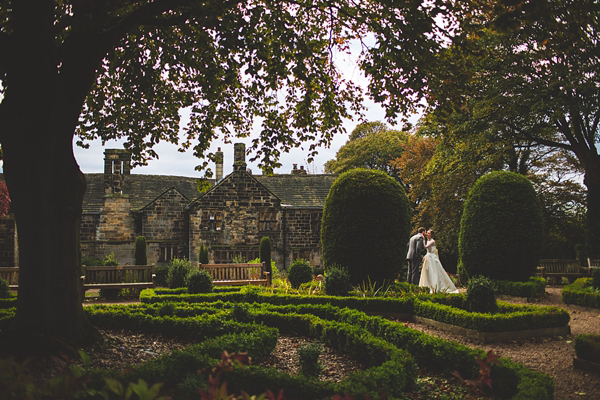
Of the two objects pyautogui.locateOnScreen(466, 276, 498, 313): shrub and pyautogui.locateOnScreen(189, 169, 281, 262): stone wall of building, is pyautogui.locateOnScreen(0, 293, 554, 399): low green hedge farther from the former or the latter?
pyautogui.locateOnScreen(189, 169, 281, 262): stone wall of building

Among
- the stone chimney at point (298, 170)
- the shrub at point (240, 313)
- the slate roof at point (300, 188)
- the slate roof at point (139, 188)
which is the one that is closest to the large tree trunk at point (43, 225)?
the shrub at point (240, 313)

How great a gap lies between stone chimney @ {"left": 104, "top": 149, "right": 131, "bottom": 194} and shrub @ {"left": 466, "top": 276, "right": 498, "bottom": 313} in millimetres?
24526

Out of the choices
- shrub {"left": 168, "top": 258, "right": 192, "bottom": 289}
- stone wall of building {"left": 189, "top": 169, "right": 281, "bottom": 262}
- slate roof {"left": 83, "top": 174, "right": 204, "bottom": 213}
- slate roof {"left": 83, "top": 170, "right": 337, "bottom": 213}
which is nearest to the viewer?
shrub {"left": 168, "top": 258, "right": 192, "bottom": 289}

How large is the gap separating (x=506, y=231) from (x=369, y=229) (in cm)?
Result: 460

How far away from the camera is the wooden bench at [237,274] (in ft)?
56.5

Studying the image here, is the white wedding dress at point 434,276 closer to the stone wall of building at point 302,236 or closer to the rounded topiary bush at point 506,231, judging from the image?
the rounded topiary bush at point 506,231

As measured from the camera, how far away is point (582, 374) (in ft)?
21.0

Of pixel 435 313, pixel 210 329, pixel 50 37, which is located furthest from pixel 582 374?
pixel 50 37

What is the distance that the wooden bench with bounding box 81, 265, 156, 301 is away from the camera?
15.8 metres

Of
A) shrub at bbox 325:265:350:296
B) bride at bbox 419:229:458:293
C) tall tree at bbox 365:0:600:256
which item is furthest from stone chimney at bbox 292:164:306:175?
shrub at bbox 325:265:350:296

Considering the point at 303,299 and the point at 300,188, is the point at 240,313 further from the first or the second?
the point at 300,188

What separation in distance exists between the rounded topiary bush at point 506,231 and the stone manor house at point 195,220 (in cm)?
1604

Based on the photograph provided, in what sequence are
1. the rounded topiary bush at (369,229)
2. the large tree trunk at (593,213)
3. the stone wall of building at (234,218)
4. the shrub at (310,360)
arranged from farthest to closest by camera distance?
the stone wall of building at (234,218) → the large tree trunk at (593,213) → the rounded topiary bush at (369,229) → the shrub at (310,360)

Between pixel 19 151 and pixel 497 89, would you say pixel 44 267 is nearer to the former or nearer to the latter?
pixel 19 151
